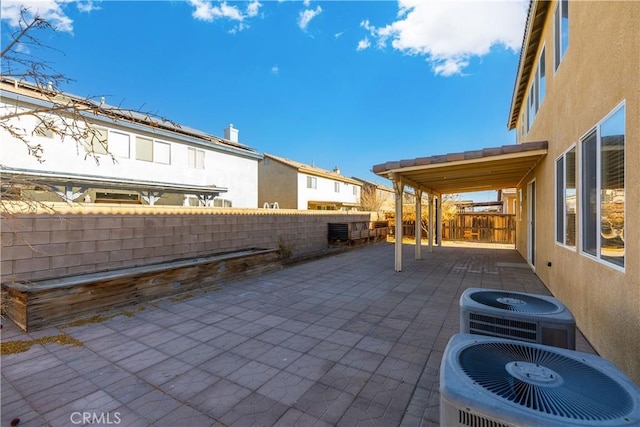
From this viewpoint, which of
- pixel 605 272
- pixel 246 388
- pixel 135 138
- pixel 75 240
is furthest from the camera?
pixel 135 138

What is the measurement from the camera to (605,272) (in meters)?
2.93

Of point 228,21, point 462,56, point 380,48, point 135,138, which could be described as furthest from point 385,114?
point 135,138

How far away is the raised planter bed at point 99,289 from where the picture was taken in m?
3.73

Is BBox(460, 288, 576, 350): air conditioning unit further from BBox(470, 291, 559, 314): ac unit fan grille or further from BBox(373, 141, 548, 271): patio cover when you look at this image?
BBox(373, 141, 548, 271): patio cover

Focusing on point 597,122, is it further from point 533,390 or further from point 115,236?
point 115,236

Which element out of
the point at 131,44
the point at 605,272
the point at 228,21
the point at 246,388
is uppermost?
the point at 228,21

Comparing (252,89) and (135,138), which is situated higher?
(252,89)

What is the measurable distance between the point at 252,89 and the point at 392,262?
1343 cm

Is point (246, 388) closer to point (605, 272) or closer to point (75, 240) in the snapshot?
point (605, 272)

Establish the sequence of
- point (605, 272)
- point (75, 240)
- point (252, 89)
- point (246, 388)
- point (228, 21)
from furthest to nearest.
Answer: point (252, 89), point (228, 21), point (75, 240), point (605, 272), point (246, 388)

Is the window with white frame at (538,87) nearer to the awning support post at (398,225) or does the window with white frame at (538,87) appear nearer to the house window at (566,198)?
the house window at (566,198)

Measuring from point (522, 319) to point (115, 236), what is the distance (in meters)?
6.03

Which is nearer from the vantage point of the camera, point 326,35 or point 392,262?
point 392,262

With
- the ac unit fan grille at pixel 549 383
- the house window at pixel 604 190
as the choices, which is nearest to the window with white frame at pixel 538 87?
the house window at pixel 604 190
